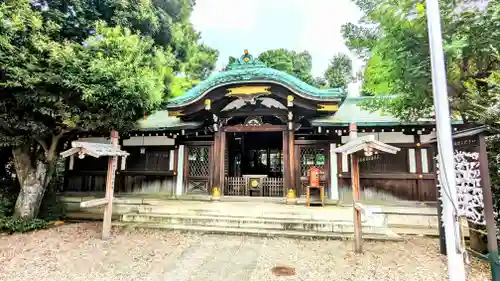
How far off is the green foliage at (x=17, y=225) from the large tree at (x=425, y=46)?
9.62 m

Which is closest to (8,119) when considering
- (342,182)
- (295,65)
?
(342,182)

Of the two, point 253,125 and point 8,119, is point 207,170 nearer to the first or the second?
point 253,125

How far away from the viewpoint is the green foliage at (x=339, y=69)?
1081 inches

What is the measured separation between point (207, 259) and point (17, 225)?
5645mm

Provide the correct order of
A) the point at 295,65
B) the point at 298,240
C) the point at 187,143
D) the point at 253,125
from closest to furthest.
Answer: the point at 298,240, the point at 253,125, the point at 187,143, the point at 295,65

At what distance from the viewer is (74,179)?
10.5 m

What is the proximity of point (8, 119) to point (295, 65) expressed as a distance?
93.9 feet

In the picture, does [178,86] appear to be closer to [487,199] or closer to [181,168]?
[181,168]

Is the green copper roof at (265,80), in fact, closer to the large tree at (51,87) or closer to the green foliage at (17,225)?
the large tree at (51,87)

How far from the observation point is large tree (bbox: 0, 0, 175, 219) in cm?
604

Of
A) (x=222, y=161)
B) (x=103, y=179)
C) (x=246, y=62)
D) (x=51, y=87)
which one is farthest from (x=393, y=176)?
(x=103, y=179)

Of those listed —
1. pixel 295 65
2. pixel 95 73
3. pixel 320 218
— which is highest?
pixel 295 65

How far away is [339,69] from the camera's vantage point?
30.1 metres

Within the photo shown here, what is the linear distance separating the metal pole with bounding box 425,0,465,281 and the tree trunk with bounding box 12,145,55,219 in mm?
9085
